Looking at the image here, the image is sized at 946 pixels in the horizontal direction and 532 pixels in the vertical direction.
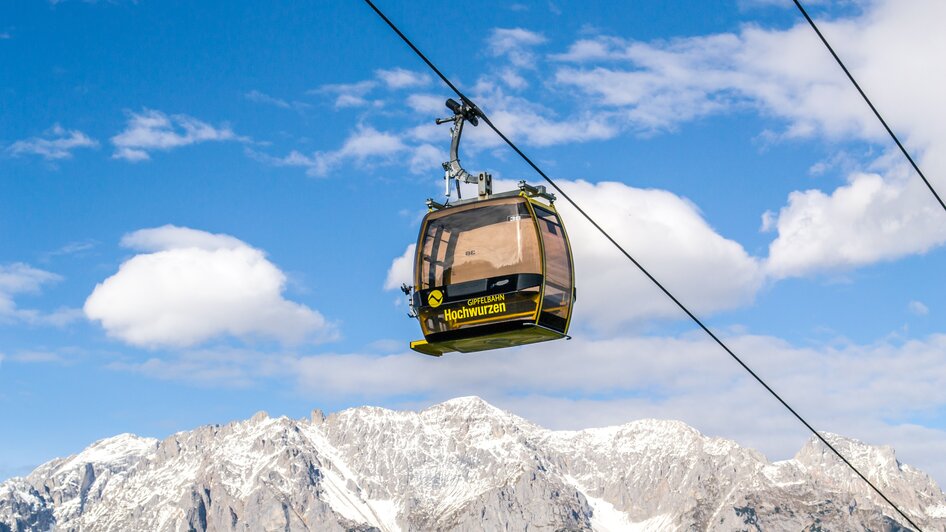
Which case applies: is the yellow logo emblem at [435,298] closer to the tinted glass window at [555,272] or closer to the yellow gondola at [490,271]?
the yellow gondola at [490,271]

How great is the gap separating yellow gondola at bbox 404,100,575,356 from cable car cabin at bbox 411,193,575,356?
0.02 metres

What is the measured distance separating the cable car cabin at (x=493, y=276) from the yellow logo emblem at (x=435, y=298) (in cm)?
2

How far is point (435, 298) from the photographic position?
1185 inches

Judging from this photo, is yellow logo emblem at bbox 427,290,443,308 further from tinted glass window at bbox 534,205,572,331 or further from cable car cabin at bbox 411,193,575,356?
tinted glass window at bbox 534,205,572,331

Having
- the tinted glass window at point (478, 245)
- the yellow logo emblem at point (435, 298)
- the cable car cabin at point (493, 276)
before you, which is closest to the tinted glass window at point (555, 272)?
the cable car cabin at point (493, 276)

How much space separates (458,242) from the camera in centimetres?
2989

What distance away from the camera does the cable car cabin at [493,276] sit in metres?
28.9

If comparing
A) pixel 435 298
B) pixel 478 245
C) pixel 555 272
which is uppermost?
pixel 478 245

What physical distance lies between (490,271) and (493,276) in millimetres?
192

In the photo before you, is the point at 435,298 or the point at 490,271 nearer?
the point at 490,271

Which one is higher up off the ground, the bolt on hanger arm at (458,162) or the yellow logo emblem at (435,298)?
the bolt on hanger arm at (458,162)

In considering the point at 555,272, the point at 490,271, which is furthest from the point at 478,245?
the point at 555,272

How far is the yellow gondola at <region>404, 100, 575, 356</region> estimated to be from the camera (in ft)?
94.6

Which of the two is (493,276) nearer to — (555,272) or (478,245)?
(478,245)
